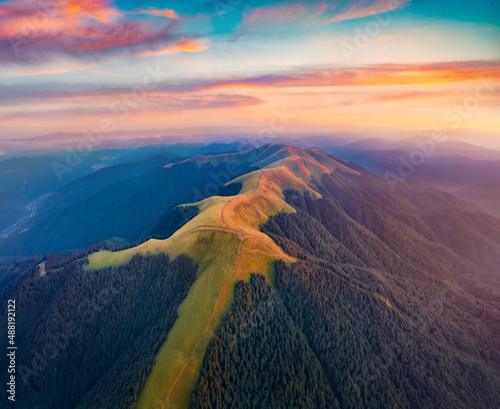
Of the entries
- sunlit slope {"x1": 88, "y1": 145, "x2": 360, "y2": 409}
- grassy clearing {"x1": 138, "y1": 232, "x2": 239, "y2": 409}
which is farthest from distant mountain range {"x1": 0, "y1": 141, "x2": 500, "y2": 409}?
sunlit slope {"x1": 88, "y1": 145, "x2": 360, "y2": 409}

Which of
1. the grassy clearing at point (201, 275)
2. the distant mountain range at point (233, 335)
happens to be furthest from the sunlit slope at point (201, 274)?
the distant mountain range at point (233, 335)

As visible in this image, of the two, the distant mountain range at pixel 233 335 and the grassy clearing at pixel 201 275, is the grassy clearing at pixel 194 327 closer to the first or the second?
the grassy clearing at pixel 201 275

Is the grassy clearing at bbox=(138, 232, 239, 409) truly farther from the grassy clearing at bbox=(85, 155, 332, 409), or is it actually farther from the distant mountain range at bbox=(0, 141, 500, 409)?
the distant mountain range at bbox=(0, 141, 500, 409)

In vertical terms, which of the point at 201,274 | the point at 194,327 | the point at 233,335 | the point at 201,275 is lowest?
the point at 233,335

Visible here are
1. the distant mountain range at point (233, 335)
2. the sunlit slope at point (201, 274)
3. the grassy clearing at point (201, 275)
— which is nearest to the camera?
the sunlit slope at point (201, 274)

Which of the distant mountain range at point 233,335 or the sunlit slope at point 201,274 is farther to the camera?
the distant mountain range at point 233,335

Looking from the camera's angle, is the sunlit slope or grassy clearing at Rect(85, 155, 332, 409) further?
grassy clearing at Rect(85, 155, 332, 409)

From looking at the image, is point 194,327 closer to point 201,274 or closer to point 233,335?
point 233,335

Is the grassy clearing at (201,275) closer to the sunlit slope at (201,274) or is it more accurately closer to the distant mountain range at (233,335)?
the sunlit slope at (201,274)

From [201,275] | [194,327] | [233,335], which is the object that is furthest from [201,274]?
[233,335]

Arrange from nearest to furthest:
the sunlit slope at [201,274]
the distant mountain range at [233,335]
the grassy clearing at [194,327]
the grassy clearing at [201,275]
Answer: the grassy clearing at [194,327] < the sunlit slope at [201,274] < the grassy clearing at [201,275] < the distant mountain range at [233,335]

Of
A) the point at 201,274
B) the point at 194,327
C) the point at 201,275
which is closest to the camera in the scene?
the point at 194,327
